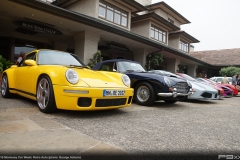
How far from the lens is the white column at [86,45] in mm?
10242

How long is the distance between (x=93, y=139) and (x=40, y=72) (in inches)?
76.9

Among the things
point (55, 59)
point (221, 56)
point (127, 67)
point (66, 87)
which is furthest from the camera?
point (221, 56)

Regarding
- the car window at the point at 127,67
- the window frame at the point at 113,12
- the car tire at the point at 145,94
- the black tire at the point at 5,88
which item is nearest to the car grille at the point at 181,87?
the car tire at the point at 145,94

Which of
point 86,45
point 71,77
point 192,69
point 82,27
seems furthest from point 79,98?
point 192,69

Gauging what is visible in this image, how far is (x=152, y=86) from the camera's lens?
15.2ft

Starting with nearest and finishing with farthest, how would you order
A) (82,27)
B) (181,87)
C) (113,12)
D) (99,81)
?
1. (99,81)
2. (181,87)
3. (82,27)
4. (113,12)

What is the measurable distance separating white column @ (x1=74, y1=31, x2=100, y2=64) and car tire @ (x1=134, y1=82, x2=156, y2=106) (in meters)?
6.09

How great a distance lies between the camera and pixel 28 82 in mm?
3646

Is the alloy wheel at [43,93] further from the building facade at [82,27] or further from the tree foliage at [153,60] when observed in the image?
the tree foliage at [153,60]

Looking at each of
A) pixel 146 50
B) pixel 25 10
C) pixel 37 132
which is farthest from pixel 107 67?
pixel 146 50

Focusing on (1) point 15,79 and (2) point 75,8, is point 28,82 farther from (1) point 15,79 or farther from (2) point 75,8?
(2) point 75,8

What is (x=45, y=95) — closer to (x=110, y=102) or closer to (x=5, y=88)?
(x=110, y=102)

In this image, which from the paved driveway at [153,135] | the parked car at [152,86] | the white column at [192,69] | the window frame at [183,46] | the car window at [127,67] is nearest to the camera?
the paved driveway at [153,135]

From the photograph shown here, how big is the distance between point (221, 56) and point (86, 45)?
25511 millimetres
